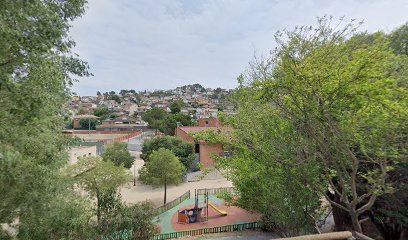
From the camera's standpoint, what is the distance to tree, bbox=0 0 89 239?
12.9 ft

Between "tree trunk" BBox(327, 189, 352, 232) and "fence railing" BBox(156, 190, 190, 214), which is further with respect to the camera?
"fence railing" BBox(156, 190, 190, 214)

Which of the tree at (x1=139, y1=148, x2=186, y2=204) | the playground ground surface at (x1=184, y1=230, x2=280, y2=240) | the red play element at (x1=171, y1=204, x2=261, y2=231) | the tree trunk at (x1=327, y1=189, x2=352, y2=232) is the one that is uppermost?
the tree at (x1=139, y1=148, x2=186, y2=204)

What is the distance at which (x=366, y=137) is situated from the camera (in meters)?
6.17

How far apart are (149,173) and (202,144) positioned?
9.30 metres

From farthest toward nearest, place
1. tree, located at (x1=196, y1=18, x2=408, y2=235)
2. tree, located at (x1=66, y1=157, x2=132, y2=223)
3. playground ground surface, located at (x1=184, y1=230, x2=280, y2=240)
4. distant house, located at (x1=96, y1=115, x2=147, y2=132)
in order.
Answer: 1. distant house, located at (x1=96, y1=115, x2=147, y2=132)
2. tree, located at (x1=66, y1=157, x2=132, y2=223)
3. playground ground surface, located at (x1=184, y1=230, x2=280, y2=240)
4. tree, located at (x1=196, y1=18, x2=408, y2=235)

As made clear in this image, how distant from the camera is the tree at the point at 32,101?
392 centimetres

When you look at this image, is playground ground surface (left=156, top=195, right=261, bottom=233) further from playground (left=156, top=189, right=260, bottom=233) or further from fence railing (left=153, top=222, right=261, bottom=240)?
fence railing (left=153, top=222, right=261, bottom=240)

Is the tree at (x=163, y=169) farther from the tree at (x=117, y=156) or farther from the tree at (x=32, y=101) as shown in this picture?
the tree at (x=32, y=101)

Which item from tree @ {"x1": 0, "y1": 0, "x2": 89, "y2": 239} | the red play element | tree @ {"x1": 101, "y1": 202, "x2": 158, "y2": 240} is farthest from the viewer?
the red play element

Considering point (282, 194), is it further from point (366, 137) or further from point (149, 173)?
point (149, 173)

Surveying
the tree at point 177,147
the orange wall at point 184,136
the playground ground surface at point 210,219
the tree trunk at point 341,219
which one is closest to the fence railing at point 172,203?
the playground ground surface at point 210,219

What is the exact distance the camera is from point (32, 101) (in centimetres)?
425

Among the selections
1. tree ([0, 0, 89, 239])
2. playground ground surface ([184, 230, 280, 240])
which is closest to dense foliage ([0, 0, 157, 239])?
tree ([0, 0, 89, 239])

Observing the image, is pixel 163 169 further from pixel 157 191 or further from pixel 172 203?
pixel 157 191
